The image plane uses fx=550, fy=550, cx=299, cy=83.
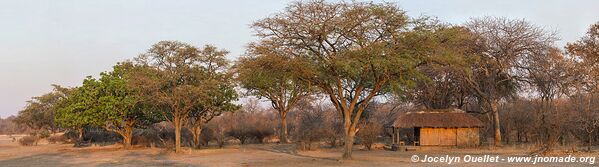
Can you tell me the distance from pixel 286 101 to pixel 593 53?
25.4 metres

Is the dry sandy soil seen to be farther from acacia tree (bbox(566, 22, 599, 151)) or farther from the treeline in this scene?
acacia tree (bbox(566, 22, 599, 151))

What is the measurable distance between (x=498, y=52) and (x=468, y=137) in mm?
5915

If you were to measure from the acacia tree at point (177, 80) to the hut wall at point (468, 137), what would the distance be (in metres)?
15.4

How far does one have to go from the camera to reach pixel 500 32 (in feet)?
116

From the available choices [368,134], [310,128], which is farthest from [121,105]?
[310,128]

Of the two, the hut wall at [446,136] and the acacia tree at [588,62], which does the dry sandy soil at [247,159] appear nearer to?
the hut wall at [446,136]

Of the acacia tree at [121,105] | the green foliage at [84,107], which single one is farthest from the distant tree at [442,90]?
the green foliage at [84,107]

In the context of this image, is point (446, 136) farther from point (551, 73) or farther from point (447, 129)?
point (551, 73)

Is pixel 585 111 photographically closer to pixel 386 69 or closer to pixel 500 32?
pixel 500 32

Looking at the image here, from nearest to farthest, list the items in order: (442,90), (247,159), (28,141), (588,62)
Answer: (247,159), (588,62), (442,90), (28,141)

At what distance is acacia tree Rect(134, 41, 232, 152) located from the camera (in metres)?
31.9

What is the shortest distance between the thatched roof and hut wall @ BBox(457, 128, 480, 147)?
47 cm

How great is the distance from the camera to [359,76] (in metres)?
24.7

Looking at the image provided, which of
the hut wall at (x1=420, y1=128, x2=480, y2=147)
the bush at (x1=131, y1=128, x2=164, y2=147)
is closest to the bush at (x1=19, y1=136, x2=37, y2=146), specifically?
the bush at (x1=131, y1=128, x2=164, y2=147)
